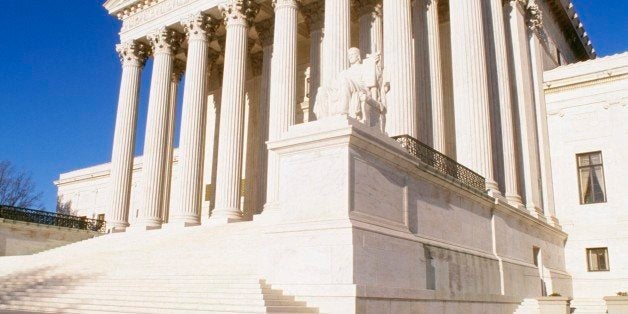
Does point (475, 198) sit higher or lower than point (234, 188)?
lower

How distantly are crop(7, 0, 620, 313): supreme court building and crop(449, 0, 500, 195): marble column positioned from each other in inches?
2.6

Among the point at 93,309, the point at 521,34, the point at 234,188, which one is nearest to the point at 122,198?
the point at 234,188

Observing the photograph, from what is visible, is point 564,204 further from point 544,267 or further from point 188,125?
point 188,125

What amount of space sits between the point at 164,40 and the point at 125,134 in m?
6.51

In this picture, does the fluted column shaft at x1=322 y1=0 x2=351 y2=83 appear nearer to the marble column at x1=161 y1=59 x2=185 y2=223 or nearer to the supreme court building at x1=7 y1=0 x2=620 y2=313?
the supreme court building at x1=7 y1=0 x2=620 y2=313

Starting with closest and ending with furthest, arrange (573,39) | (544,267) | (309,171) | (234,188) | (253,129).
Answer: (309,171) < (544,267) < (234,188) < (253,129) < (573,39)

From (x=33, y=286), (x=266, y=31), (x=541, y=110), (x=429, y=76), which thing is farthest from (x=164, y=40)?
(x=541, y=110)

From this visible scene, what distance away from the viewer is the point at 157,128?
35375mm

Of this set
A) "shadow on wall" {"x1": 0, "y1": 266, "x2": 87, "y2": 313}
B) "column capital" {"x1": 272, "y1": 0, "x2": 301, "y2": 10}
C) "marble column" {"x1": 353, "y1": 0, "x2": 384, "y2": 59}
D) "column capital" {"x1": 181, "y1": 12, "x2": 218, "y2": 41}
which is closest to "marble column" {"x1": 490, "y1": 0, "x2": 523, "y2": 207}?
"marble column" {"x1": 353, "y1": 0, "x2": 384, "y2": 59}

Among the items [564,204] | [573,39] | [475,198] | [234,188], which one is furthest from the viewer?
[573,39]

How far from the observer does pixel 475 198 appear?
21.7 m

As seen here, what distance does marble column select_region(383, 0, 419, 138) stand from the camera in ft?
81.0

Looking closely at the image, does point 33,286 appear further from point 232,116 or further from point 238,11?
point 238,11

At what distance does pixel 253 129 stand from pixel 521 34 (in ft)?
61.9
